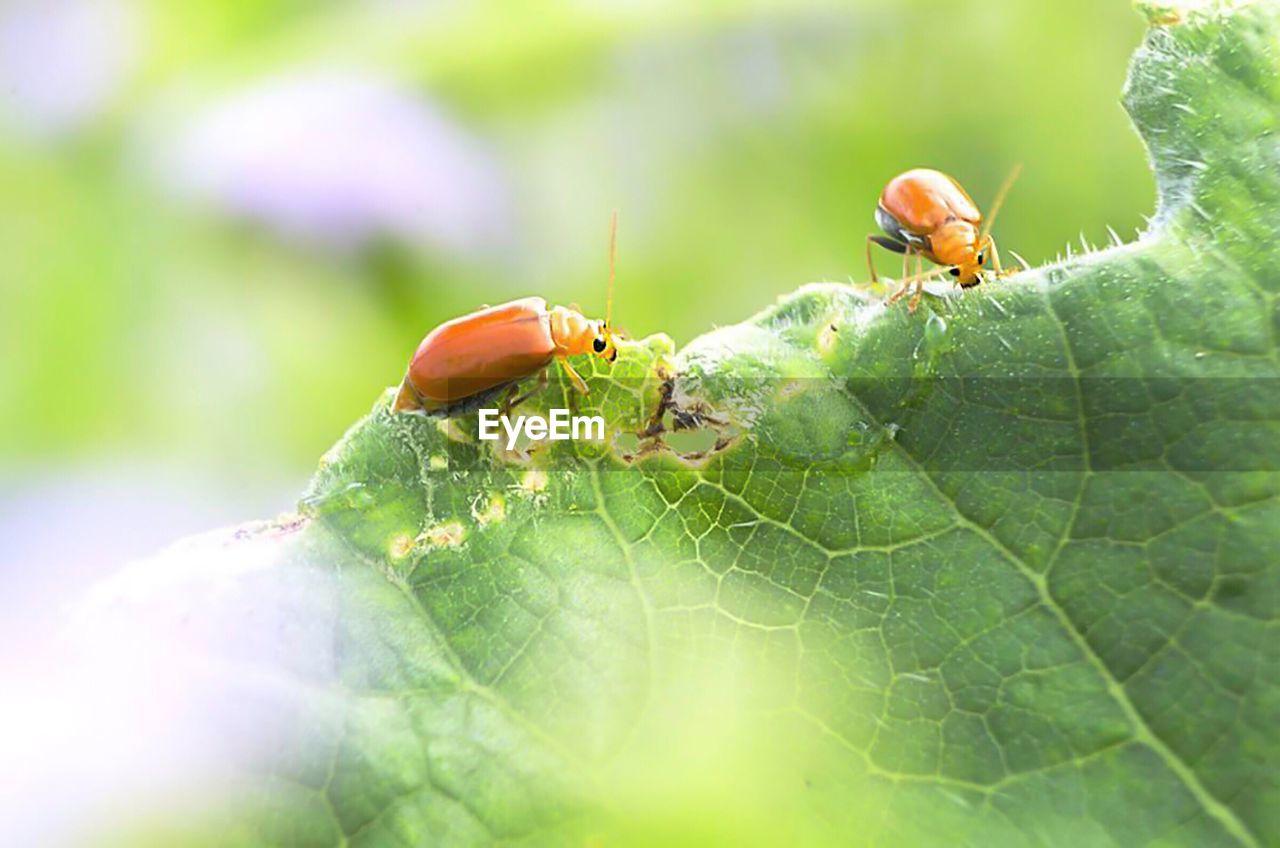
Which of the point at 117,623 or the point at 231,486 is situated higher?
the point at 117,623

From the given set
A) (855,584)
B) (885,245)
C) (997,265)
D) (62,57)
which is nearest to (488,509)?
(855,584)

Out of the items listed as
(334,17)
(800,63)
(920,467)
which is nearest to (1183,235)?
(920,467)

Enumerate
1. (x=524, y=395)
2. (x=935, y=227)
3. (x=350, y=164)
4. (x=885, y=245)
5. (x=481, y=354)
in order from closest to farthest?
(x=524, y=395) < (x=481, y=354) < (x=935, y=227) < (x=885, y=245) < (x=350, y=164)

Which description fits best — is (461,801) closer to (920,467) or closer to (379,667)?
(379,667)

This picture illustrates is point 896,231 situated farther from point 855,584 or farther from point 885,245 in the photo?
point 855,584

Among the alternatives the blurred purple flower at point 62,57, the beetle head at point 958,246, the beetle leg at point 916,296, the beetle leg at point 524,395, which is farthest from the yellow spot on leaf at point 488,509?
the blurred purple flower at point 62,57

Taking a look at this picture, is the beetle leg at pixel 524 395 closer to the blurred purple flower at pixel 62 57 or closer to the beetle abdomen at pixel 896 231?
the beetle abdomen at pixel 896 231
